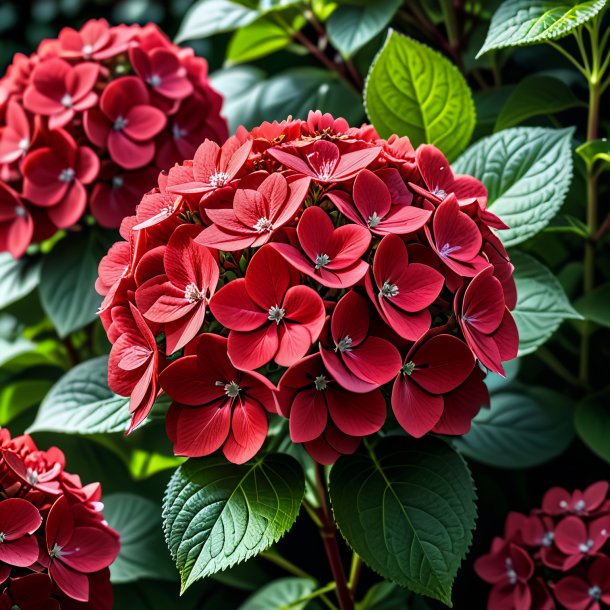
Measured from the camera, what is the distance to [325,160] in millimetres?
728

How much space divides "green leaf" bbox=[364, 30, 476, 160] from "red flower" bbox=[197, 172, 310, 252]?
31 cm

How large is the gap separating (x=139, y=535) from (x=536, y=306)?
557 millimetres

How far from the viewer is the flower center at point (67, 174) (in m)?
1.07

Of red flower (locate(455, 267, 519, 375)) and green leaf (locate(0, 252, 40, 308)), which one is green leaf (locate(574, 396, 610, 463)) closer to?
red flower (locate(455, 267, 519, 375))

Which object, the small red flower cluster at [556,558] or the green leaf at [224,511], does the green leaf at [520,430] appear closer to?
the small red flower cluster at [556,558]

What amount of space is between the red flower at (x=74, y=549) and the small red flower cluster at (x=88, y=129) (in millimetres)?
423

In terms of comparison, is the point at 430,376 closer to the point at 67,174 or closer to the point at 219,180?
the point at 219,180

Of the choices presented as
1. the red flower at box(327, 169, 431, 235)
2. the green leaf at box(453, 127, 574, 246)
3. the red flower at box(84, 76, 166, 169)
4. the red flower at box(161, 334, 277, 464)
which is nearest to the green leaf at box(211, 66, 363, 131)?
the red flower at box(84, 76, 166, 169)

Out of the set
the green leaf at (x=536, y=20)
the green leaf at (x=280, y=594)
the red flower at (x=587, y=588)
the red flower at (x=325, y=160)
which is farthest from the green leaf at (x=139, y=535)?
the green leaf at (x=536, y=20)

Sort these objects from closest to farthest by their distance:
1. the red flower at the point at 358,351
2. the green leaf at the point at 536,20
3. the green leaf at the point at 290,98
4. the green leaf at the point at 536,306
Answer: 1. the red flower at the point at 358,351
2. the green leaf at the point at 536,20
3. the green leaf at the point at 536,306
4. the green leaf at the point at 290,98

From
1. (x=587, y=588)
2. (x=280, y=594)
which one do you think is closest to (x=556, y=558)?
(x=587, y=588)

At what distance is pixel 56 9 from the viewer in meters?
2.26

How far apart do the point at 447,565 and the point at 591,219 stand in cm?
54

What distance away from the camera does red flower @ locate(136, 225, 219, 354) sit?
68 centimetres
